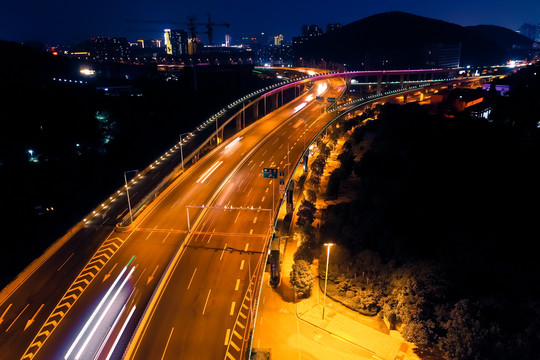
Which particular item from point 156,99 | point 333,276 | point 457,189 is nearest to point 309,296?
point 333,276

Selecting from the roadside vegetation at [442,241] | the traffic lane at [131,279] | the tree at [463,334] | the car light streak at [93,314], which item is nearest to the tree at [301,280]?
the roadside vegetation at [442,241]

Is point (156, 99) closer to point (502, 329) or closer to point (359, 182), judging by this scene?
point (359, 182)

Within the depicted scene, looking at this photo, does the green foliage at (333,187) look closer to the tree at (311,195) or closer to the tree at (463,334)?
the tree at (311,195)

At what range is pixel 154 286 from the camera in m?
30.1

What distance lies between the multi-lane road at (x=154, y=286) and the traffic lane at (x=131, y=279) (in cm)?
7

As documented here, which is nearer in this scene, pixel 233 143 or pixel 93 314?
pixel 93 314

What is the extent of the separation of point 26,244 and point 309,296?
3685cm

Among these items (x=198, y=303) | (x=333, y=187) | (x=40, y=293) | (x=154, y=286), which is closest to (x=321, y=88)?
(x=333, y=187)

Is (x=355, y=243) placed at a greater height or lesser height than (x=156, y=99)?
lesser

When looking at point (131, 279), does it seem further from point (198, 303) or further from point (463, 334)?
point (463, 334)

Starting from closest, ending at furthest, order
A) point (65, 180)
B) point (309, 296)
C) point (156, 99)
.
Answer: point (309, 296)
point (65, 180)
point (156, 99)

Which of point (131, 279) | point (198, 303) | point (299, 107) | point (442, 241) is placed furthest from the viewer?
point (299, 107)

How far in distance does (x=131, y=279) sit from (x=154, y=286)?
229 cm

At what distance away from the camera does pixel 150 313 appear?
27297 mm
